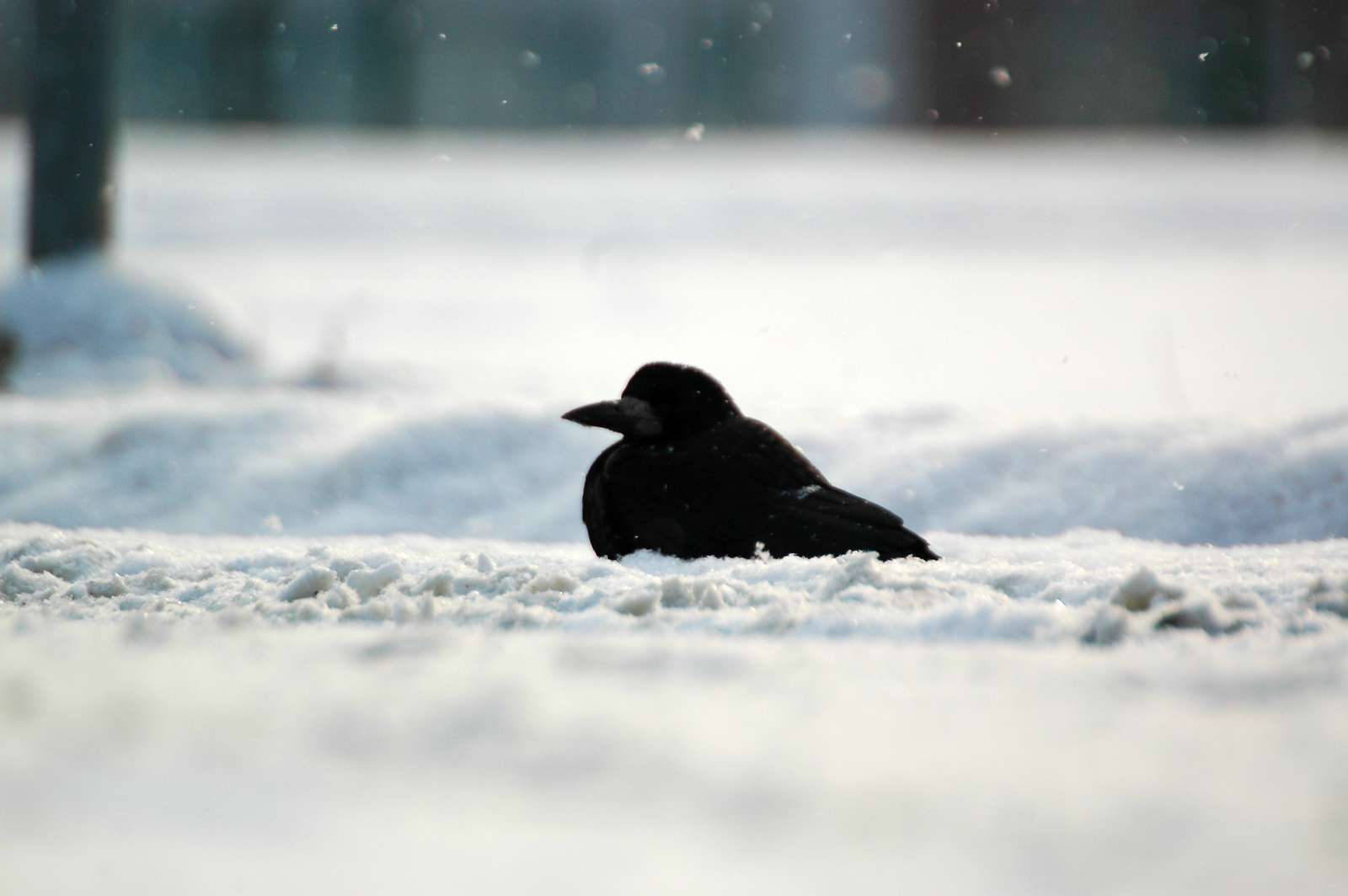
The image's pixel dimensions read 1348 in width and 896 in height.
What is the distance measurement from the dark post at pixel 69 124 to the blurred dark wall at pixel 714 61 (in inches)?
513

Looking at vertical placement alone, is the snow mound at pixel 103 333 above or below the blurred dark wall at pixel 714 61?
below

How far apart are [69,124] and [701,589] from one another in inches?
206

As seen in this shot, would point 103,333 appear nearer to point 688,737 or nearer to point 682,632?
point 682,632

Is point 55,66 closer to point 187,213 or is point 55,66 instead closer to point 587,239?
point 587,239

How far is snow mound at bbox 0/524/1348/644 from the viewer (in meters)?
1.75

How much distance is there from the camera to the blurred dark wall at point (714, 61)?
57.0ft

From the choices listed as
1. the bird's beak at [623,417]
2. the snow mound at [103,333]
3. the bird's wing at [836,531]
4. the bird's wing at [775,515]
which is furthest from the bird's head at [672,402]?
the snow mound at [103,333]

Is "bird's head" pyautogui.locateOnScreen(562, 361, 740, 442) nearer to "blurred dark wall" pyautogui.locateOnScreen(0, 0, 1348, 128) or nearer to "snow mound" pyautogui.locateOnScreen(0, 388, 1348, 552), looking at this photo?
"snow mound" pyautogui.locateOnScreen(0, 388, 1348, 552)

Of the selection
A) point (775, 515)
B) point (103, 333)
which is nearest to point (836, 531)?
point (775, 515)

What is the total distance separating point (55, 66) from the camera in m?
5.45

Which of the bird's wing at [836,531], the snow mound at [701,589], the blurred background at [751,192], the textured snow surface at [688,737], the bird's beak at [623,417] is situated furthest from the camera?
the blurred background at [751,192]

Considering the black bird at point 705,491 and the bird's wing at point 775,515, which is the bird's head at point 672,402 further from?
the bird's wing at point 775,515

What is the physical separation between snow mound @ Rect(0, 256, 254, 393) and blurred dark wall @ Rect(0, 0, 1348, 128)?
538 inches

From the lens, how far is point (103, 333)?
16.9 feet
